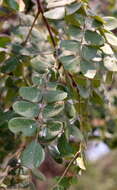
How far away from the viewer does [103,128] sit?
1.80 m

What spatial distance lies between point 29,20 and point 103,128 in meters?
0.67

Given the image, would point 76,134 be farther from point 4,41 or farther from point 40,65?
point 4,41

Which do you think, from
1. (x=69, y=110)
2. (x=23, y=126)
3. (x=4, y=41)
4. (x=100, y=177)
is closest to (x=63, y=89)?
(x=69, y=110)

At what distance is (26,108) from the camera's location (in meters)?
0.86

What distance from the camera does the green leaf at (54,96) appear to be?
2.89 feet

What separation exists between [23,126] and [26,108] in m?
0.04

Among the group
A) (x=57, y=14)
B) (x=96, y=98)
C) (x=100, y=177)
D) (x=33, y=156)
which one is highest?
(x=57, y=14)

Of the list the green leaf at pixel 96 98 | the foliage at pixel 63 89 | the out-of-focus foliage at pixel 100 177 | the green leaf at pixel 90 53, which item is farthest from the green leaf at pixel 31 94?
the out-of-focus foliage at pixel 100 177

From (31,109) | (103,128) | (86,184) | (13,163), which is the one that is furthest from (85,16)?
(86,184)

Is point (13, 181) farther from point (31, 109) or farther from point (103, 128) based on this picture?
point (103, 128)

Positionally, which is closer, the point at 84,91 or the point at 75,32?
the point at 75,32

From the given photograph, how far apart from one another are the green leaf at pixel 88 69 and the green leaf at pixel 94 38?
4cm

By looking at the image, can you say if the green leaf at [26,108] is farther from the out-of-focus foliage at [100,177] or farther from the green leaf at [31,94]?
the out-of-focus foliage at [100,177]

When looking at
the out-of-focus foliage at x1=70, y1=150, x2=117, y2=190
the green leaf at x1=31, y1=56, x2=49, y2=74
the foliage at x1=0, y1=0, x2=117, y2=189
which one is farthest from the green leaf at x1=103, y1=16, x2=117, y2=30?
the out-of-focus foliage at x1=70, y1=150, x2=117, y2=190
